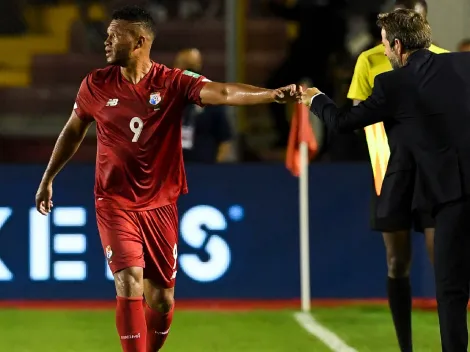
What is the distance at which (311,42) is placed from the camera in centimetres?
1209

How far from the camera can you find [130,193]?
6242mm

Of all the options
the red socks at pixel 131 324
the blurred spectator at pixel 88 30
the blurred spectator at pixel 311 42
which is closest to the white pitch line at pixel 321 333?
the red socks at pixel 131 324

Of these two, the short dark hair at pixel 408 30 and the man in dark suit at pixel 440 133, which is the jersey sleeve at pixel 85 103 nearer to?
the man in dark suit at pixel 440 133

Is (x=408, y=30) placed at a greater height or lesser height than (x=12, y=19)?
lesser

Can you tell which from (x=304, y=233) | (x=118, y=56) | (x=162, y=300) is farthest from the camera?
(x=304, y=233)

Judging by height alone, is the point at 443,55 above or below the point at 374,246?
above

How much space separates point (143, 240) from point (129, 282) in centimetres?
30

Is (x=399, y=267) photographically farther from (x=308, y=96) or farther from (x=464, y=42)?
(x=464, y=42)

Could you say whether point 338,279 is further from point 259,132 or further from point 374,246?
point 259,132

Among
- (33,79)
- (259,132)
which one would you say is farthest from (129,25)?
(33,79)

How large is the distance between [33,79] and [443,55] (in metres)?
9.59

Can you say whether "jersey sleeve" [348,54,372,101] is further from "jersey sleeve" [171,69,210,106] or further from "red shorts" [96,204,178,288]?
"red shorts" [96,204,178,288]

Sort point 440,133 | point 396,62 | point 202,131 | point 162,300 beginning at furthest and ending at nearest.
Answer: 1. point 202,131
2. point 162,300
3. point 396,62
4. point 440,133

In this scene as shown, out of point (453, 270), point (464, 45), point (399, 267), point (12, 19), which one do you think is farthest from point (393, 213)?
point (12, 19)
